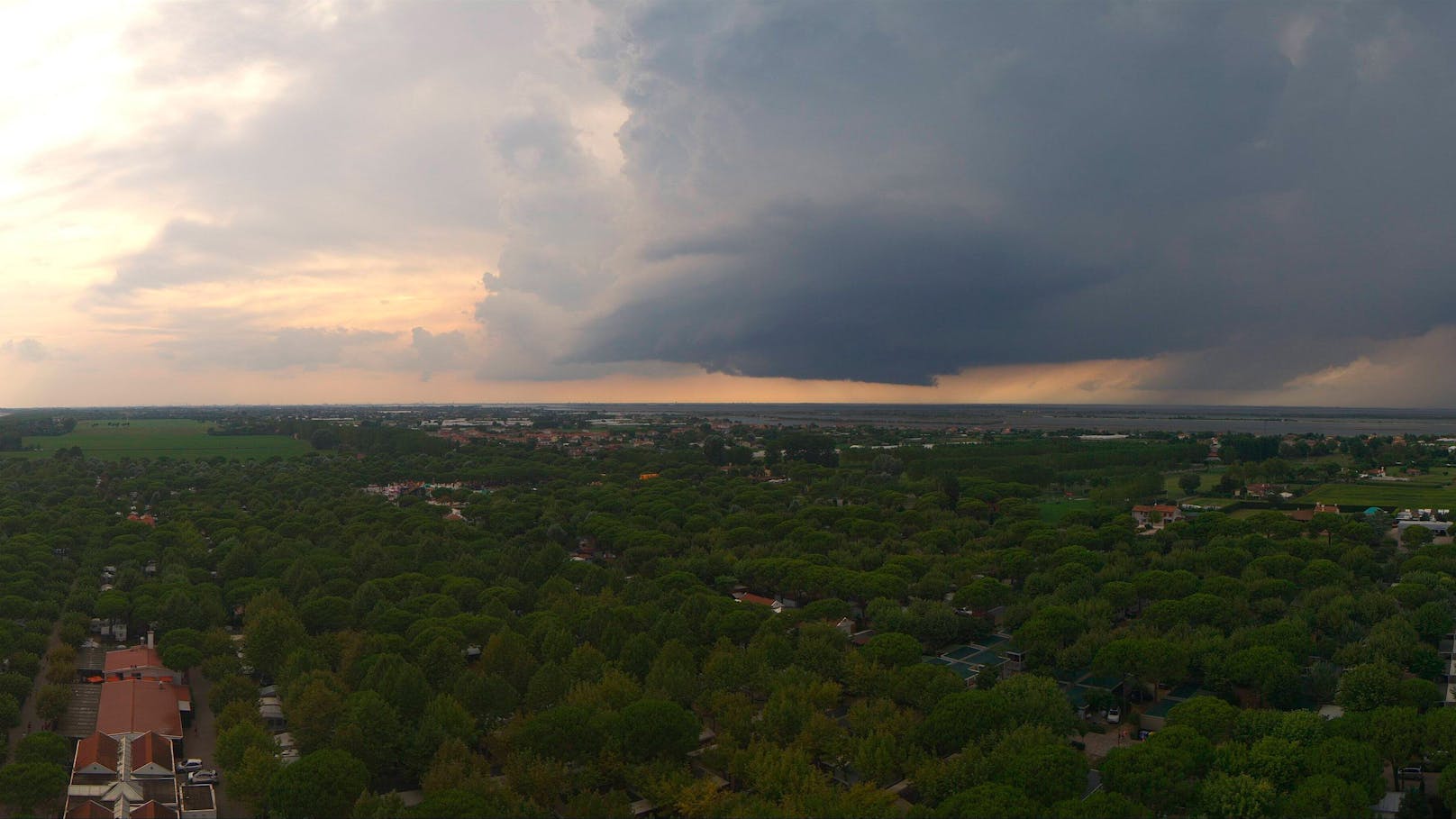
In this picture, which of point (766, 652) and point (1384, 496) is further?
point (1384, 496)

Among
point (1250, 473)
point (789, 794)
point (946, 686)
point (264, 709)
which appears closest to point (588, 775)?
point (789, 794)

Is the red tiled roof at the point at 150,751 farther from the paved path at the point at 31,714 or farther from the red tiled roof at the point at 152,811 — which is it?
the paved path at the point at 31,714

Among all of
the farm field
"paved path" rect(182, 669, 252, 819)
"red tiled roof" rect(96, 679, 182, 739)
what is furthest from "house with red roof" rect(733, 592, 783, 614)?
the farm field

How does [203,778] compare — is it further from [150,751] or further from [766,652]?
[766,652]

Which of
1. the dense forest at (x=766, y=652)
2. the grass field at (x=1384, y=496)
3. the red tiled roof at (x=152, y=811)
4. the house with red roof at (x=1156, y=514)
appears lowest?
the red tiled roof at (x=152, y=811)

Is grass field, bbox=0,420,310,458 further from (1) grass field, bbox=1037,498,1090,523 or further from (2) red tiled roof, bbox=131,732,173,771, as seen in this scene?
(2) red tiled roof, bbox=131,732,173,771

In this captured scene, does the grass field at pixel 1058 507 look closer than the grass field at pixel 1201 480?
Yes

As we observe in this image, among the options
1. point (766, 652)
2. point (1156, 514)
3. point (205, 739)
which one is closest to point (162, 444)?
point (205, 739)

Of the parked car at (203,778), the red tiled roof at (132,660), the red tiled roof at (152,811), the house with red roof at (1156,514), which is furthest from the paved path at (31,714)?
the house with red roof at (1156,514)
